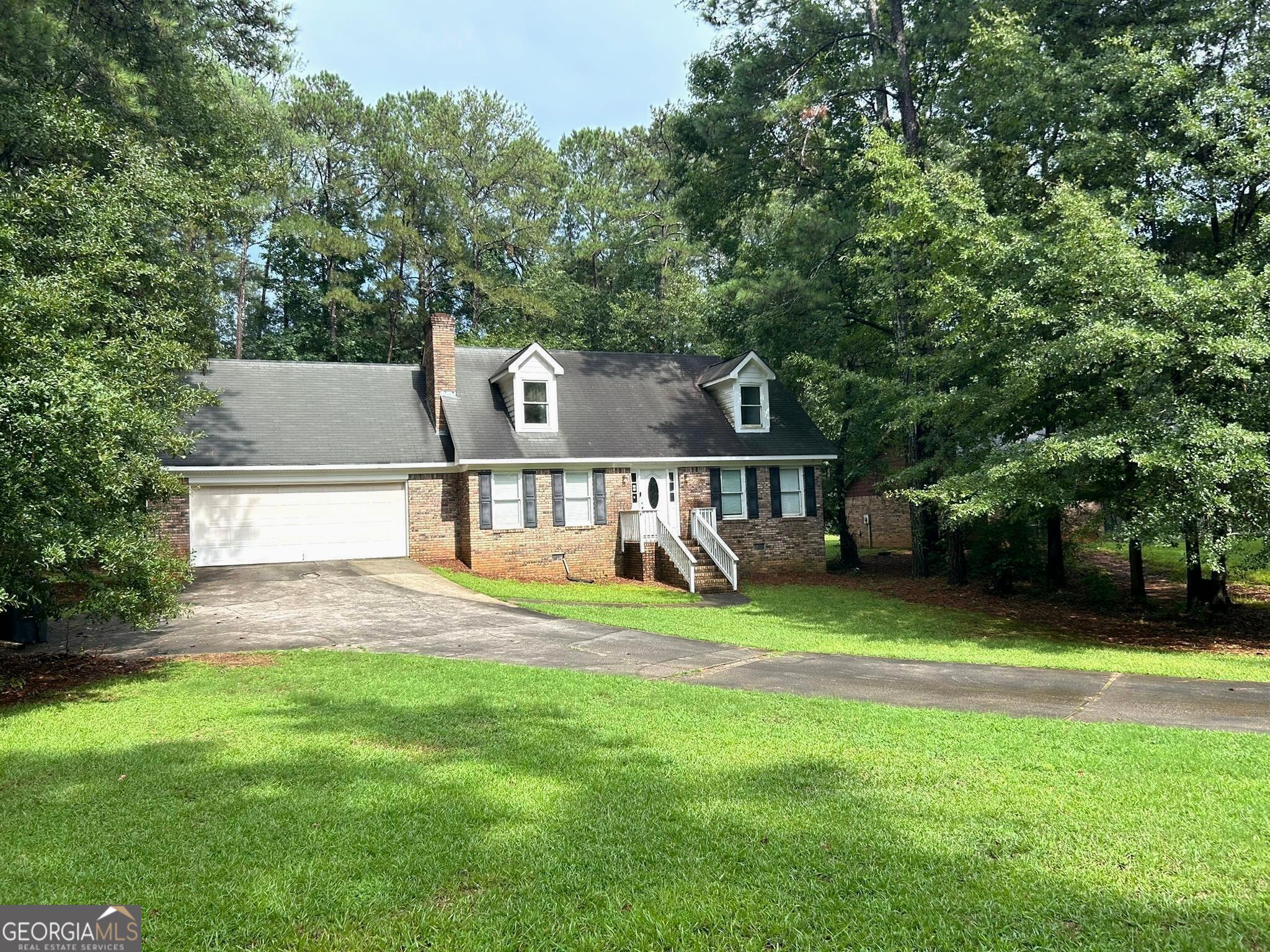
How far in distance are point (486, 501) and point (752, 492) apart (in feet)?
25.6

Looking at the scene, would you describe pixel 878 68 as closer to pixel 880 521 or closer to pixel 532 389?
pixel 532 389

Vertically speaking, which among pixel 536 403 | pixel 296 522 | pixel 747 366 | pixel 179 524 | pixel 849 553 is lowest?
pixel 849 553

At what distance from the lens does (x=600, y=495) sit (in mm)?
21688

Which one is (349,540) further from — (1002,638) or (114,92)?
(1002,638)

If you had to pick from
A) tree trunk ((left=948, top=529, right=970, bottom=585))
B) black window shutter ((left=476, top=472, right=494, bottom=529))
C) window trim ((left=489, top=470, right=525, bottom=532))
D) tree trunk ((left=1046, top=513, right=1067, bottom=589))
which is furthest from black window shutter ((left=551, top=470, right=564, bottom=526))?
tree trunk ((left=1046, top=513, right=1067, bottom=589))

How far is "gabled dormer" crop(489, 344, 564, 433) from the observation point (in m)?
21.7

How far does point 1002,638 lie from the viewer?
13383mm

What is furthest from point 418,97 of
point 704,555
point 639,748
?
point 639,748

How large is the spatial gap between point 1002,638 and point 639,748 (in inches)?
377

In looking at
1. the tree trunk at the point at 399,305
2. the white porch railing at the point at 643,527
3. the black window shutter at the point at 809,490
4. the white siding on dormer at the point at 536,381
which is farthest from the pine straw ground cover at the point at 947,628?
the tree trunk at the point at 399,305

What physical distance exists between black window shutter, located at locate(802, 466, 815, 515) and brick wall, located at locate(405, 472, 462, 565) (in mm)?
10138

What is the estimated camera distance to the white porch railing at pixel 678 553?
760 inches

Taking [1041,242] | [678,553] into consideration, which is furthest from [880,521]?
[1041,242]

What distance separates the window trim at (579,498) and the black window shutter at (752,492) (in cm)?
464
